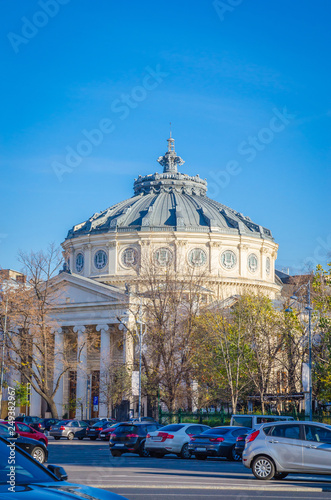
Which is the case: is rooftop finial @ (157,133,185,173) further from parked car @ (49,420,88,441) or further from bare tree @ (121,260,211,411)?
parked car @ (49,420,88,441)

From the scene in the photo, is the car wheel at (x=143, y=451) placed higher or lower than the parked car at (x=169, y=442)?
lower

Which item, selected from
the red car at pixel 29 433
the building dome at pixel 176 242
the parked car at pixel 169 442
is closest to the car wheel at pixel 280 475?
the parked car at pixel 169 442

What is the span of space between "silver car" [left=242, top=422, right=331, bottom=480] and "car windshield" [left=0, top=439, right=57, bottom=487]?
12.3 metres

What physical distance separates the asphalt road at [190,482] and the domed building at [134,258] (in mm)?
44167

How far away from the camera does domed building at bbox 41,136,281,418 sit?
7100 cm

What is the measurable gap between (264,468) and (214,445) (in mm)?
8896

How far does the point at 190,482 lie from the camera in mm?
17422

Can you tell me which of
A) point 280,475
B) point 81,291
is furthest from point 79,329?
point 280,475

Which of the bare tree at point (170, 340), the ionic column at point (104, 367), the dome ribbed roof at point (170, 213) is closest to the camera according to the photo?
the bare tree at point (170, 340)

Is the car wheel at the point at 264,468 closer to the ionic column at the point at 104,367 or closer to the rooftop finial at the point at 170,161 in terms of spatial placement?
the ionic column at the point at 104,367

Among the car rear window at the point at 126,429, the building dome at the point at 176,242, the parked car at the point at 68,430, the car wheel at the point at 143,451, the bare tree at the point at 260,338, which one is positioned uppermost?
the building dome at the point at 176,242

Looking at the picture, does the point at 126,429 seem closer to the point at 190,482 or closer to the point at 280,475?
the point at 280,475

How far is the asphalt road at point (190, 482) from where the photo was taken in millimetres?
14930

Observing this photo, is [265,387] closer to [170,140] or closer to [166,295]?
[166,295]
